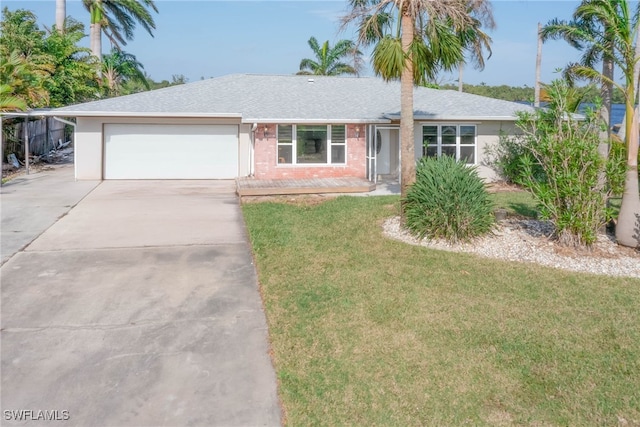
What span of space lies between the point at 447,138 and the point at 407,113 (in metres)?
8.77

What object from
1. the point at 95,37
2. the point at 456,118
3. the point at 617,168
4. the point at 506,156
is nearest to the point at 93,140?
the point at 456,118

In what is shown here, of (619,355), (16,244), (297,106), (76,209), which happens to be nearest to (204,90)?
(297,106)

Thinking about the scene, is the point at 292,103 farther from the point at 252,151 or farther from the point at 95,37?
the point at 95,37

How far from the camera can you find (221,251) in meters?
8.88

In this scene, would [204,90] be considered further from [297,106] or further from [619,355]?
[619,355]

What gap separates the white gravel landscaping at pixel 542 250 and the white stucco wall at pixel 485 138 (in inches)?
347

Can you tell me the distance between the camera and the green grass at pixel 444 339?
13.5ft

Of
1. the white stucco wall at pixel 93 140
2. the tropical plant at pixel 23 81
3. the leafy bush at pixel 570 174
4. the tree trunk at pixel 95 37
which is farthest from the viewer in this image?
the tree trunk at pixel 95 37

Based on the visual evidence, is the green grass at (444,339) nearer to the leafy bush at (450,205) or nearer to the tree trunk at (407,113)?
the leafy bush at (450,205)

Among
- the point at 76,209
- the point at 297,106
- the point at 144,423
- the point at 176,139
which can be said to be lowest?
the point at 144,423

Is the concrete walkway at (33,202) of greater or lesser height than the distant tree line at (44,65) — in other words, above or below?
below

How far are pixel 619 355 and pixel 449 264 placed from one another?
3.25m
